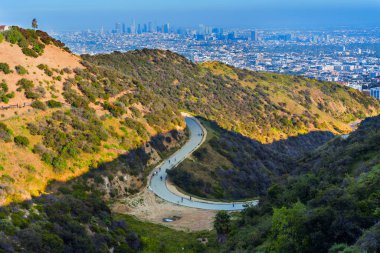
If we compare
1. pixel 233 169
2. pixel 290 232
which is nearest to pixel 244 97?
pixel 233 169

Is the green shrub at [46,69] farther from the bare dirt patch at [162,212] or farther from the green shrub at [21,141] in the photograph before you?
the bare dirt patch at [162,212]

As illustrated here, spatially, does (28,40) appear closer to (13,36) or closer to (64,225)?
(13,36)

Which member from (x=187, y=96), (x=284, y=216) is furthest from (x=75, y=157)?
(x=187, y=96)

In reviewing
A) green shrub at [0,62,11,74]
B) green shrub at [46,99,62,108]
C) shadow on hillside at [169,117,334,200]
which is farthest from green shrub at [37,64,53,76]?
shadow on hillside at [169,117,334,200]

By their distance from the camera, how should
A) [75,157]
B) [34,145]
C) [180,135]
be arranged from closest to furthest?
1. [34,145]
2. [75,157]
3. [180,135]

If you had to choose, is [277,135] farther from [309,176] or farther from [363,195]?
[363,195]
